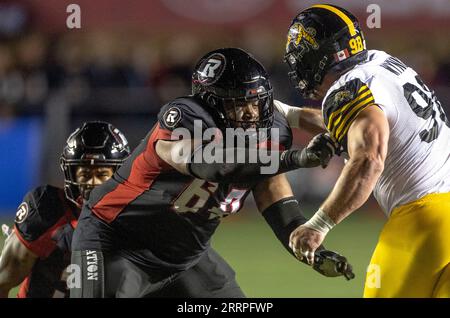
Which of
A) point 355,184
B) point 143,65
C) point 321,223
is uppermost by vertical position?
point 143,65

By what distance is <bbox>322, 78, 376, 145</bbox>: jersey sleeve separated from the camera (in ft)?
14.1

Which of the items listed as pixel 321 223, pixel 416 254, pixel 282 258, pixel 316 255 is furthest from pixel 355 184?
pixel 282 258

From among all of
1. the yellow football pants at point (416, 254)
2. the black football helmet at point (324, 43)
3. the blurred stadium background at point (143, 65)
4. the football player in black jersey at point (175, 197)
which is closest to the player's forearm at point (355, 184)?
the yellow football pants at point (416, 254)

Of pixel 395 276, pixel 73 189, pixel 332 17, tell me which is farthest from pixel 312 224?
pixel 73 189

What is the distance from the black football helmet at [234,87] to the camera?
4750 millimetres

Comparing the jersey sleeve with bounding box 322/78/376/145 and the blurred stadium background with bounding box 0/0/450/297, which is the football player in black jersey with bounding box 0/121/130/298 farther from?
the blurred stadium background with bounding box 0/0/450/297

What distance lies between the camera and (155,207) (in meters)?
4.74

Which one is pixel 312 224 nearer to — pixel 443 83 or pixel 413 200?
pixel 413 200

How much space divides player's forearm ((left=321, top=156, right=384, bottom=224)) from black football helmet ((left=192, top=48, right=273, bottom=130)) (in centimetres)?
80

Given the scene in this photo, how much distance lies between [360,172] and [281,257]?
5.12m

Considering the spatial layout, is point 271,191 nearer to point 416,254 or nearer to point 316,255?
point 316,255

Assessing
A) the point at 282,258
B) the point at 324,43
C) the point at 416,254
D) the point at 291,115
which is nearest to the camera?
the point at 416,254

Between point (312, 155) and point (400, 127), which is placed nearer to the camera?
point (312, 155)

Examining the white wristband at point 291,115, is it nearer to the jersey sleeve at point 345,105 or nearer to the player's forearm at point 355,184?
the jersey sleeve at point 345,105
